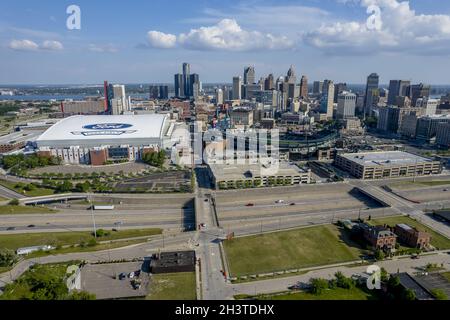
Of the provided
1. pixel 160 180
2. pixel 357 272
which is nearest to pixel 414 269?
pixel 357 272

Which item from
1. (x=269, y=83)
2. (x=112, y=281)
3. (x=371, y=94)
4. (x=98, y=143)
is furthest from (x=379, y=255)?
(x=269, y=83)

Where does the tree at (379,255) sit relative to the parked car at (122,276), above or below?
above

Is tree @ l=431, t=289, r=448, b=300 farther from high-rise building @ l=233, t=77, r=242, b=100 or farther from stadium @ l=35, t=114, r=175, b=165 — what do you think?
high-rise building @ l=233, t=77, r=242, b=100

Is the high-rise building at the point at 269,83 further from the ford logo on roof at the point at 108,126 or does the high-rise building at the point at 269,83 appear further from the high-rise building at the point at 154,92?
the ford logo on roof at the point at 108,126

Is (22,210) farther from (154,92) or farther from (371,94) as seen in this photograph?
(154,92)

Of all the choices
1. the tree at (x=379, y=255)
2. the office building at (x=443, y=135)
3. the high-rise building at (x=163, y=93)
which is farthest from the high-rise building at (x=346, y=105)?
the high-rise building at (x=163, y=93)

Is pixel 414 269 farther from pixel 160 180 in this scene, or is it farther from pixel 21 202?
pixel 21 202
